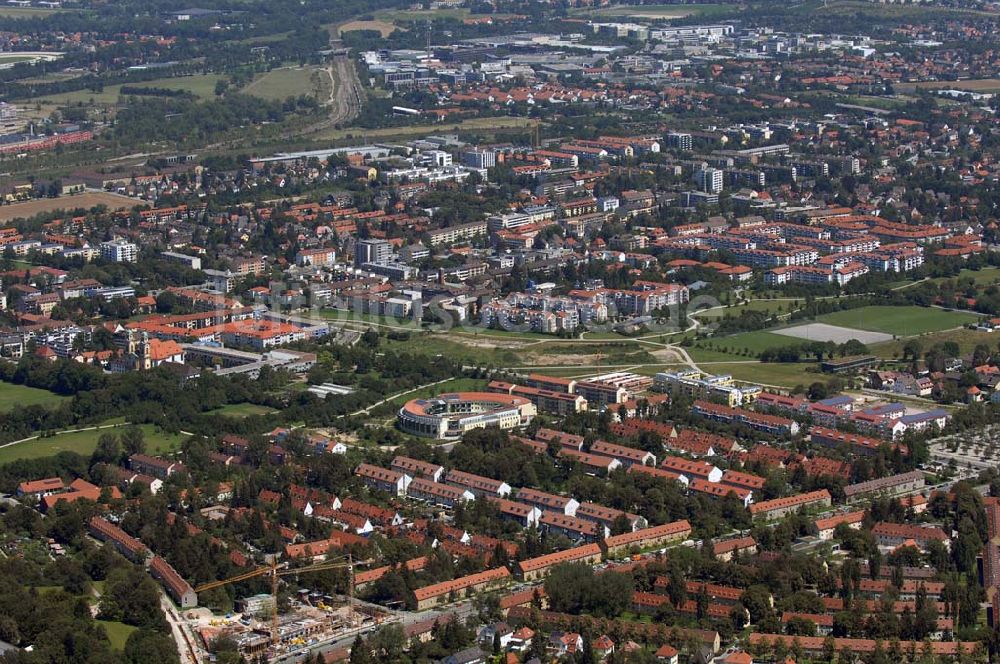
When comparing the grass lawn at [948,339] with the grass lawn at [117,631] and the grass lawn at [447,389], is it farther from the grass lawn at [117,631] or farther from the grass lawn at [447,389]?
the grass lawn at [117,631]

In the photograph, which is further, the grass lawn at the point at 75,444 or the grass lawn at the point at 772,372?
the grass lawn at the point at 772,372

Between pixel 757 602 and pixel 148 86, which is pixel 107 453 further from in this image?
pixel 148 86

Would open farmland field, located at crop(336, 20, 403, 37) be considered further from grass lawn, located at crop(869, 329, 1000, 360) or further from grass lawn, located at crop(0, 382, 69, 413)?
grass lawn, located at crop(0, 382, 69, 413)

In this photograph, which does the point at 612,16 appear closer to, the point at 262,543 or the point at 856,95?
the point at 856,95

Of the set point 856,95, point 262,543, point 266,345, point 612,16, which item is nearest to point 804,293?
point 266,345

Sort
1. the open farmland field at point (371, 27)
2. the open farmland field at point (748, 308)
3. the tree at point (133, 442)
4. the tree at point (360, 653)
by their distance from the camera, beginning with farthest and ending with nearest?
the open farmland field at point (371, 27), the open farmland field at point (748, 308), the tree at point (133, 442), the tree at point (360, 653)

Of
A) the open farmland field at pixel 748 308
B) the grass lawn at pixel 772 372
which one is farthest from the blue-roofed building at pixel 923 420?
the open farmland field at pixel 748 308

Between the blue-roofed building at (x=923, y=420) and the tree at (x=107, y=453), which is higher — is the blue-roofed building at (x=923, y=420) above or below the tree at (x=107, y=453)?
below

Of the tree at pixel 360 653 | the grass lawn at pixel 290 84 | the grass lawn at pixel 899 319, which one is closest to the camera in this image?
the tree at pixel 360 653
